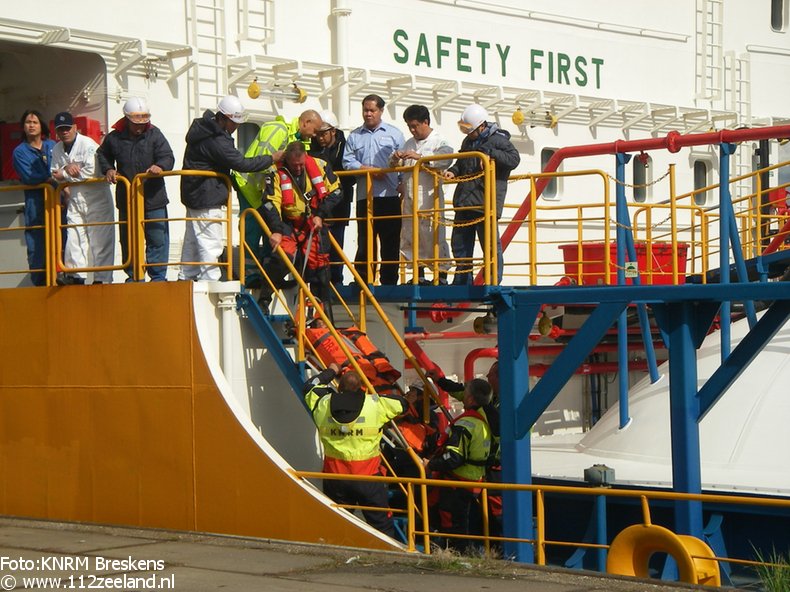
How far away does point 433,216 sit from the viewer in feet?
38.9

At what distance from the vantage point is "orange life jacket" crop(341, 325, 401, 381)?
38.7 ft

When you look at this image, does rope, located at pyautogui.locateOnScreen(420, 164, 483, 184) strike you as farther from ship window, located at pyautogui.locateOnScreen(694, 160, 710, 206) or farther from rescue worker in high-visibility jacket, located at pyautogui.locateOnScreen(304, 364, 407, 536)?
ship window, located at pyautogui.locateOnScreen(694, 160, 710, 206)

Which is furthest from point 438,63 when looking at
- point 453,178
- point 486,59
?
point 453,178

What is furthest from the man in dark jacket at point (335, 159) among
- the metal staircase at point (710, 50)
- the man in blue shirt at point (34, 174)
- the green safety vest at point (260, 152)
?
the metal staircase at point (710, 50)

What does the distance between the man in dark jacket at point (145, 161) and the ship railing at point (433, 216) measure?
1628mm

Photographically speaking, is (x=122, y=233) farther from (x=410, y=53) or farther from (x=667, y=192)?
A: (x=667, y=192)

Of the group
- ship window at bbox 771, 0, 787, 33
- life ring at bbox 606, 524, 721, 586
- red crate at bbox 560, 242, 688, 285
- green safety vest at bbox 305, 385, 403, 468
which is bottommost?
life ring at bbox 606, 524, 721, 586

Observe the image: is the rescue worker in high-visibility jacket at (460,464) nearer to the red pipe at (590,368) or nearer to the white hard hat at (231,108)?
the white hard hat at (231,108)

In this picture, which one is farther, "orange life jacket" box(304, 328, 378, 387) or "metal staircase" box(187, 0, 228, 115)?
"metal staircase" box(187, 0, 228, 115)

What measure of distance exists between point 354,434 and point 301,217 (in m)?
2.10

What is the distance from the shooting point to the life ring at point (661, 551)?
31.0 ft

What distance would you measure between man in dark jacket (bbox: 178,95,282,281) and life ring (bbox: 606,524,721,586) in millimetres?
4356

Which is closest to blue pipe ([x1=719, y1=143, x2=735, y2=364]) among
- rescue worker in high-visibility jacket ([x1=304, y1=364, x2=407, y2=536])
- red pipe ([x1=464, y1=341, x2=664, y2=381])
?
red pipe ([x1=464, y1=341, x2=664, y2=381])

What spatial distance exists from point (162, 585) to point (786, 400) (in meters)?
6.54
